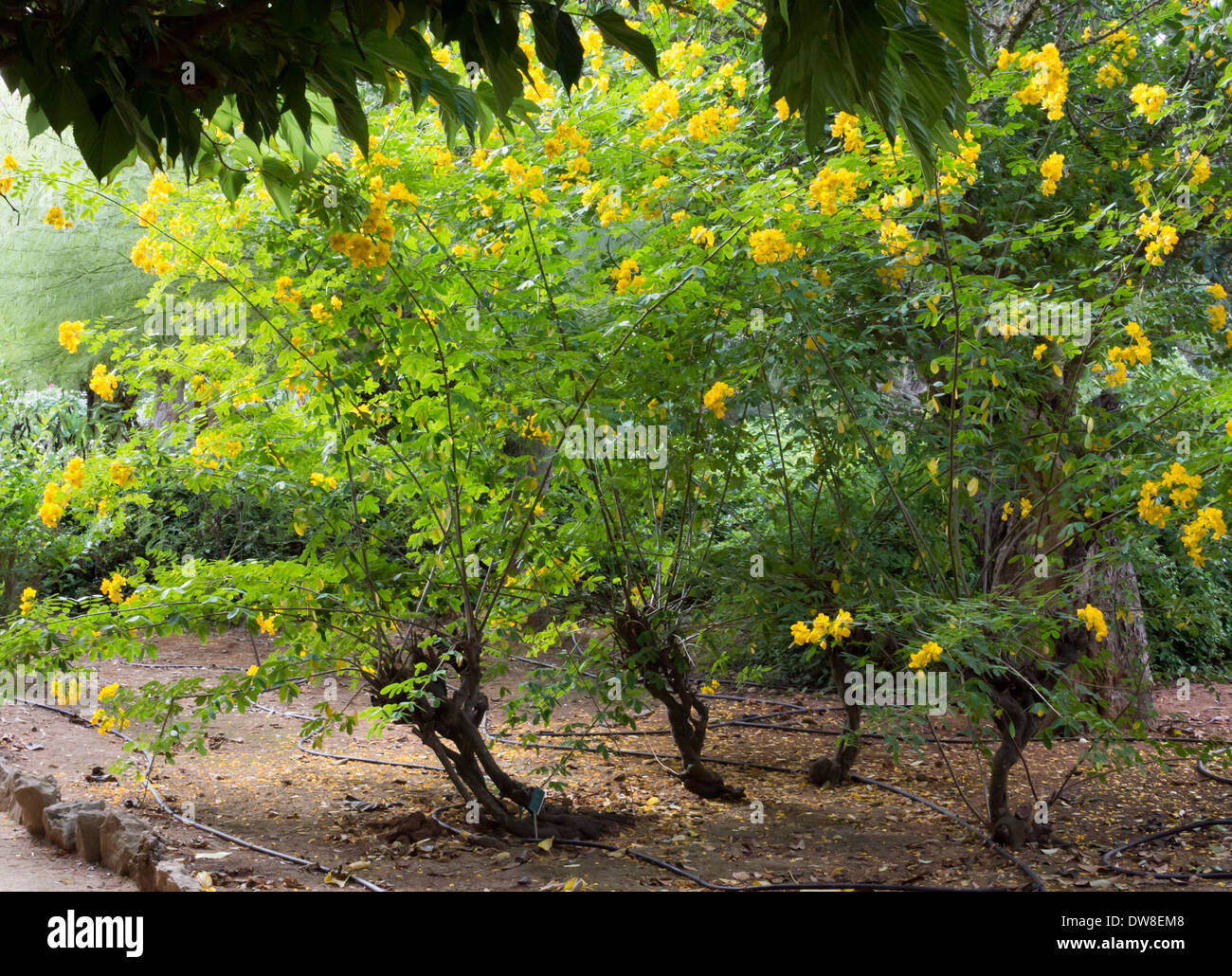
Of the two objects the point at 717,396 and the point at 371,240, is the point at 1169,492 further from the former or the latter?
the point at 371,240

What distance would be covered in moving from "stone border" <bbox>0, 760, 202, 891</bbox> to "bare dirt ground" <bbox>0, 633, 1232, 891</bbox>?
0.07 metres

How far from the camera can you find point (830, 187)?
3.03 metres

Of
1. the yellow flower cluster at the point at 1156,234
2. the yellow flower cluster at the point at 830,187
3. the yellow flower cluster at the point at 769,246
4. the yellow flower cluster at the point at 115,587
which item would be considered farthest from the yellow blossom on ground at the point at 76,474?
the yellow flower cluster at the point at 1156,234

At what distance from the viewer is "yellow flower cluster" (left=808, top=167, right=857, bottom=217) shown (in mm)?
3023

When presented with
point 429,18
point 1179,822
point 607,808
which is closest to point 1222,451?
point 1179,822

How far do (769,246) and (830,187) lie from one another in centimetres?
25

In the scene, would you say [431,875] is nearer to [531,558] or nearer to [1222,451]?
[531,558]

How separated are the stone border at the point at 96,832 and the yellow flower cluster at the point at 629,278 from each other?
2218mm

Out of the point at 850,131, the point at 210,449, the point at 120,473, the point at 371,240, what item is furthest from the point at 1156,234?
the point at 120,473

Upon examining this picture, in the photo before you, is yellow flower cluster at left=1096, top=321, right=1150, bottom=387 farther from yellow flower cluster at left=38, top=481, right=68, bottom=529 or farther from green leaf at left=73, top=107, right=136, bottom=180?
yellow flower cluster at left=38, top=481, right=68, bottom=529

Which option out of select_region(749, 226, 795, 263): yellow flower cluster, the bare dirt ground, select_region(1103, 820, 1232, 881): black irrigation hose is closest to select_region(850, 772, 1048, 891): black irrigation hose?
Result: the bare dirt ground

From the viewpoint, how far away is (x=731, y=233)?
3.18 m

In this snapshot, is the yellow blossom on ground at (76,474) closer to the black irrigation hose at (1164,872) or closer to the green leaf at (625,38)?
the green leaf at (625,38)

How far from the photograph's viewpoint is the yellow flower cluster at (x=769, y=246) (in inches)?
119
